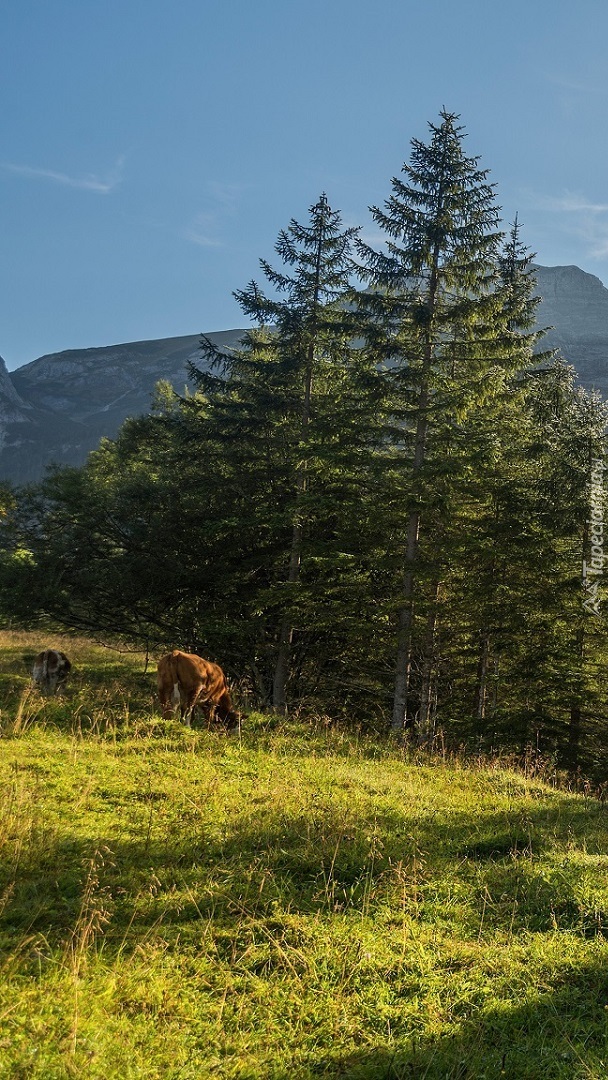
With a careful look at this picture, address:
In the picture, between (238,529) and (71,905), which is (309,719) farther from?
(71,905)

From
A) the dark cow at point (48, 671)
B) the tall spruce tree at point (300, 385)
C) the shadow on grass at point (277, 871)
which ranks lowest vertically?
the dark cow at point (48, 671)

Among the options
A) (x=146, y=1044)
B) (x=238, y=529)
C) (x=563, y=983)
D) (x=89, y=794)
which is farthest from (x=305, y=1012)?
(x=238, y=529)

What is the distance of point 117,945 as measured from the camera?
3959 millimetres

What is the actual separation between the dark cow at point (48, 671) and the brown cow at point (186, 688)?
12.2ft

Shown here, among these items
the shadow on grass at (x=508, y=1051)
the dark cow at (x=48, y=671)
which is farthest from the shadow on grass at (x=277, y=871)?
the dark cow at (x=48, y=671)

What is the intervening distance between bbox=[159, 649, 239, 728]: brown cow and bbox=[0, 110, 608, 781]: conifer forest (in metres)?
3.54

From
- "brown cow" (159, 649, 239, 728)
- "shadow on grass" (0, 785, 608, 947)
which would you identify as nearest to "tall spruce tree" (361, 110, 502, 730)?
"brown cow" (159, 649, 239, 728)

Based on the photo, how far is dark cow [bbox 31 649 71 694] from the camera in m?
13.3

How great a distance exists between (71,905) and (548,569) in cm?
1524

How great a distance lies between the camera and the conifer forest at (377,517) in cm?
1583

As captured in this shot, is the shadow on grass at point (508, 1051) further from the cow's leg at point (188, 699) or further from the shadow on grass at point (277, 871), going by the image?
the cow's leg at point (188, 699)

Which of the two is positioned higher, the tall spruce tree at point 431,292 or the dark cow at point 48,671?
the tall spruce tree at point 431,292

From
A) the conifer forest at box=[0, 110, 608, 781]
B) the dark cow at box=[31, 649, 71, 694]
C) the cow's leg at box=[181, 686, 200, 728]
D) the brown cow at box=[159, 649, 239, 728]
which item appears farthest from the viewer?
the conifer forest at box=[0, 110, 608, 781]

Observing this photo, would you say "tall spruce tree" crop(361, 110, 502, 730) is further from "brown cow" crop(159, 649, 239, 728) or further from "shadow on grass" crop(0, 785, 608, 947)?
"shadow on grass" crop(0, 785, 608, 947)
